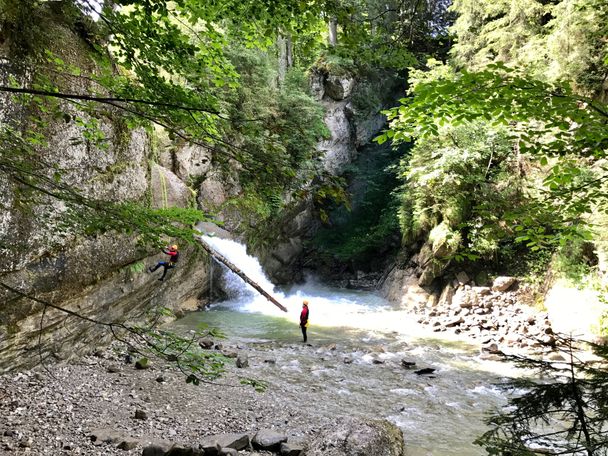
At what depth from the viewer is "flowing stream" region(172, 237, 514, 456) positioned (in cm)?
661

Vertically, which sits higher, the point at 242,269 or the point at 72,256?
the point at 72,256

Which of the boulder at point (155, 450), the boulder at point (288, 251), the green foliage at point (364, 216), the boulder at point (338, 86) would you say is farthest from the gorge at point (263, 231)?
the boulder at point (338, 86)

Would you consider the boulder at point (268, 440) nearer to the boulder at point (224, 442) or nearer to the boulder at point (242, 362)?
the boulder at point (224, 442)

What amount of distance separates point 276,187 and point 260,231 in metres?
16.7

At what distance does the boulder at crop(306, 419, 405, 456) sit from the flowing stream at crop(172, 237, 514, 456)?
1.54ft

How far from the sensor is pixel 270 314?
1584 cm

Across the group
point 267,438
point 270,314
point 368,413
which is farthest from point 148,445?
point 270,314

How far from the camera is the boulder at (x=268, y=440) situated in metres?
5.10

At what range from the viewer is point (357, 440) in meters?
5.02

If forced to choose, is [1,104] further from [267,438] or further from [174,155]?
[174,155]

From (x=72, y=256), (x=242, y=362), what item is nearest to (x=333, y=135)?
(x=242, y=362)

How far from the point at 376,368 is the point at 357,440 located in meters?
4.48

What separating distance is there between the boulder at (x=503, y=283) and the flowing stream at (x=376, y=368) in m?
3.66

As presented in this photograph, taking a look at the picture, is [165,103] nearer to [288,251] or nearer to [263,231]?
[263,231]
